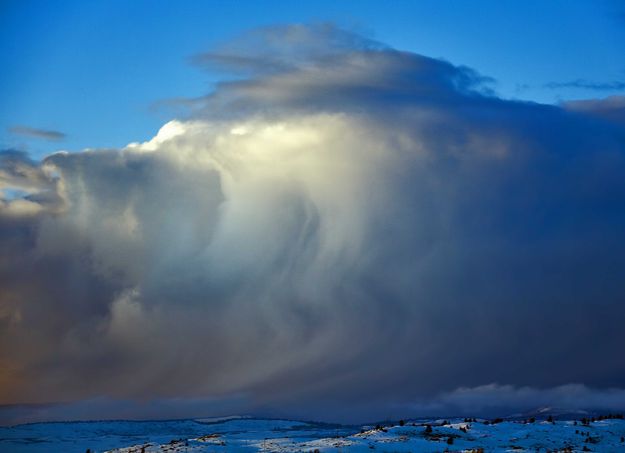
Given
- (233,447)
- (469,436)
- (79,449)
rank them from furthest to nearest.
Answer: (79,449) < (469,436) < (233,447)

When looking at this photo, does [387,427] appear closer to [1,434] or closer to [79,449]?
[79,449]

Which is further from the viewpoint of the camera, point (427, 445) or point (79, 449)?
point (79, 449)

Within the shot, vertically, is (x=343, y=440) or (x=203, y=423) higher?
(x=203, y=423)

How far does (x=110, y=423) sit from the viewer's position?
384ft

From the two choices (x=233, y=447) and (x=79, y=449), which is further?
(x=79, y=449)

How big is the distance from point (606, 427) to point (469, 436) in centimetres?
1462

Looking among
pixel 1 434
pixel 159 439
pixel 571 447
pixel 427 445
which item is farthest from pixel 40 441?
pixel 571 447

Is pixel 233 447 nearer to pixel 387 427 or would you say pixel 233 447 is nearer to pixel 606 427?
pixel 387 427

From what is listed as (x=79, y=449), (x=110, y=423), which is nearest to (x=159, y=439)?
(x=79, y=449)

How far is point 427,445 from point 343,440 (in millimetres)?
7147

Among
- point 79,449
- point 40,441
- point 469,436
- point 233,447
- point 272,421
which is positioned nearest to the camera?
point 233,447

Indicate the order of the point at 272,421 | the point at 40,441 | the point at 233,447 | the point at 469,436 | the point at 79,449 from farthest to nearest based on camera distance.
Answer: the point at 272,421 → the point at 40,441 → the point at 79,449 → the point at 469,436 → the point at 233,447

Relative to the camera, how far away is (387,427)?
79.2 metres

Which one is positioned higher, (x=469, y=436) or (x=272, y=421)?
(x=272, y=421)
